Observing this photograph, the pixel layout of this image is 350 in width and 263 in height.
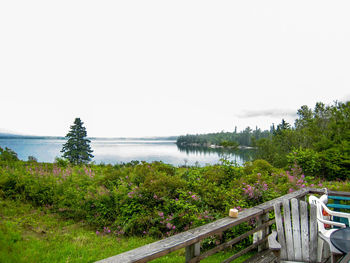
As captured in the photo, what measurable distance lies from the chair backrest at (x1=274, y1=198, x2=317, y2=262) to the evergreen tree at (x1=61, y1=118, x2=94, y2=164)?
3155 centimetres

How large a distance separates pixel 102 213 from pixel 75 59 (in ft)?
41.8

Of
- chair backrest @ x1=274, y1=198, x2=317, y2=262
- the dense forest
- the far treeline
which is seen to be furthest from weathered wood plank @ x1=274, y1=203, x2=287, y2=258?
the dense forest

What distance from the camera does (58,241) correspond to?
3.62 metres

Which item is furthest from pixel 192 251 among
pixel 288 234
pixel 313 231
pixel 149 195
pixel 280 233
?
pixel 149 195

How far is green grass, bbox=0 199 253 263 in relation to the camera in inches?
120

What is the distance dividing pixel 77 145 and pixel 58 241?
30.4 m

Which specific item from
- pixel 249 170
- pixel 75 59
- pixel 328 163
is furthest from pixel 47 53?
pixel 328 163

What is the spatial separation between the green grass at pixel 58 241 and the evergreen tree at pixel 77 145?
26.6 meters

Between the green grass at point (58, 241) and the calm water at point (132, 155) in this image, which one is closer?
the green grass at point (58, 241)

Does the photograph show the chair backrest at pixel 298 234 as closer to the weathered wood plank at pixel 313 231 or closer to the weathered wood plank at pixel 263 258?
the weathered wood plank at pixel 313 231

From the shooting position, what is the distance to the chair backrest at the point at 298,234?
7.17ft

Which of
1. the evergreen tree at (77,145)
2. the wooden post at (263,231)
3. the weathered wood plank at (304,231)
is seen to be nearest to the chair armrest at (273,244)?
the weathered wood plank at (304,231)

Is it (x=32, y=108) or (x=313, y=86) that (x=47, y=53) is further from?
(x=313, y=86)

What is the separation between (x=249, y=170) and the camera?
19.3 ft
